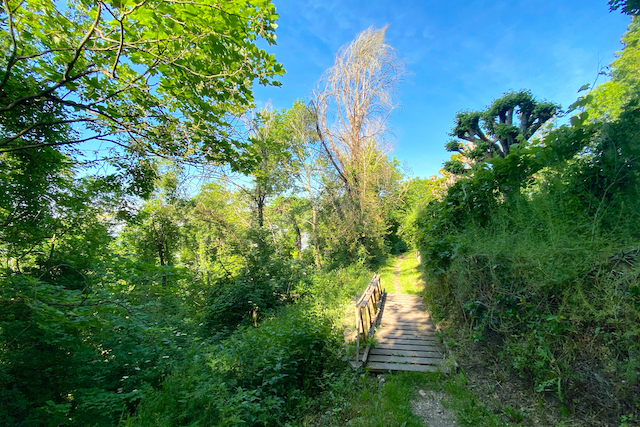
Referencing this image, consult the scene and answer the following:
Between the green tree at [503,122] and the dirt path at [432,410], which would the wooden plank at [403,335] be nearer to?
the dirt path at [432,410]

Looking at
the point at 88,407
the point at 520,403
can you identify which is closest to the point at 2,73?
the point at 88,407

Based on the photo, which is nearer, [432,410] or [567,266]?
[567,266]

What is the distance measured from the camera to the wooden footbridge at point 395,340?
440 centimetres

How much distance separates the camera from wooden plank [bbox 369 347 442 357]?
4.65m

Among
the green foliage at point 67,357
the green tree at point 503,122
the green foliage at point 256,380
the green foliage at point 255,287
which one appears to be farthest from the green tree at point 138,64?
the green tree at point 503,122

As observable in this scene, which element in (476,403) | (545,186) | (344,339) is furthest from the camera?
(344,339)

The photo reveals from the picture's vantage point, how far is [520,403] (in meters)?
2.98

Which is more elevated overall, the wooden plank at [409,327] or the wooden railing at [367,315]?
the wooden railing at [367,315]

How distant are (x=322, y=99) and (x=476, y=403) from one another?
12.4 meters

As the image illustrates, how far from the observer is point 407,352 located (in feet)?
15.7

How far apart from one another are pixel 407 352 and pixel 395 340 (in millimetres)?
585

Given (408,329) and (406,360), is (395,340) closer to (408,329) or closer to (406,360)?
(408,329)

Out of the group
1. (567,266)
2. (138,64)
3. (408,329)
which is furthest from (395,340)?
(138,64)

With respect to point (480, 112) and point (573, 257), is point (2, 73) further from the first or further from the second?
point (480, 112)
